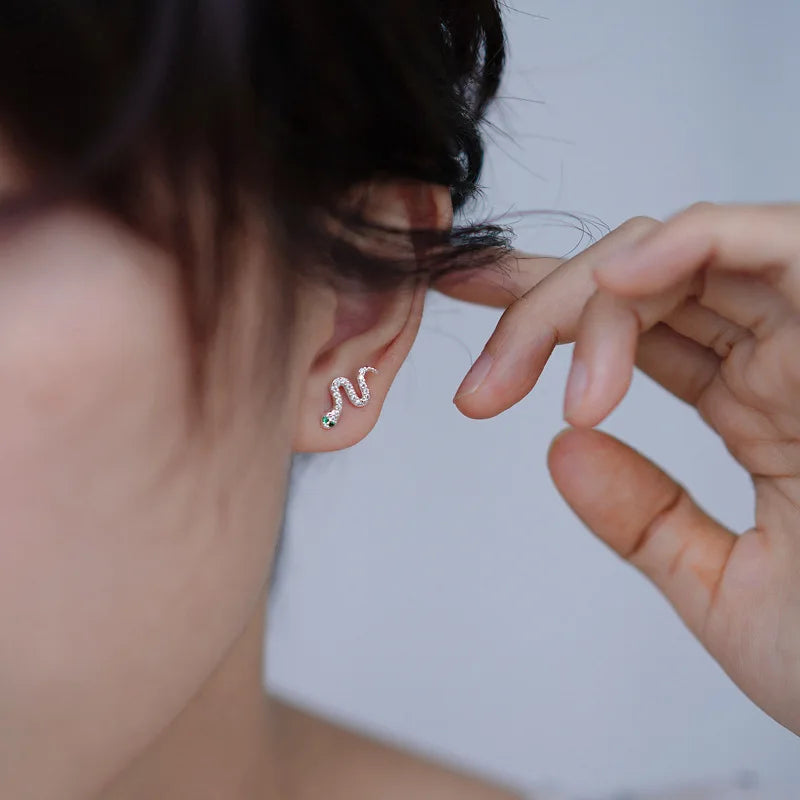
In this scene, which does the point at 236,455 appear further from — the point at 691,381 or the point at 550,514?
the point at 550,514

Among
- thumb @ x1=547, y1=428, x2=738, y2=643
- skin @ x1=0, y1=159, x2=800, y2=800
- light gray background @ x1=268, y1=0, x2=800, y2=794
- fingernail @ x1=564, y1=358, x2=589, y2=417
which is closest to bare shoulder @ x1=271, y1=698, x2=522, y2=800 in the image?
skin @ x1=0, y1=159, x2=800, y2=800

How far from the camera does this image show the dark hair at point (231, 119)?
510 millimetres

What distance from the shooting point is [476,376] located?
28.7 inches

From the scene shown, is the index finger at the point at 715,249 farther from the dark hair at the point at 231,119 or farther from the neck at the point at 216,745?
the neck at the point at 216,745

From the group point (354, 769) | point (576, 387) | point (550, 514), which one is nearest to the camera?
point (576, 387)

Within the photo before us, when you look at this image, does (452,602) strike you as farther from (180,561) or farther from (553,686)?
(180,561)

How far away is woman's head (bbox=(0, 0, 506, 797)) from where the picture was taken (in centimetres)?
52

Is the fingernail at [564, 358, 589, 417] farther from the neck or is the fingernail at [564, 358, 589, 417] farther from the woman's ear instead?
the neck

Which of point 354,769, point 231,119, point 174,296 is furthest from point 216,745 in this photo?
point 231,119

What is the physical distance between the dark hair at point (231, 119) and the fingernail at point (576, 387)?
0.46 feet

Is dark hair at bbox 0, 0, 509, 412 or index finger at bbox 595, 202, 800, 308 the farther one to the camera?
index finger at bbox 595, 202, 800, 308

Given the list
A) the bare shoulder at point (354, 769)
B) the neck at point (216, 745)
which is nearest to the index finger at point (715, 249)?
the neck at point (216, 745)

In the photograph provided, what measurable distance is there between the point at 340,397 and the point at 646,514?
0.34 meters

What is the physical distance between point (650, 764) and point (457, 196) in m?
1.22
